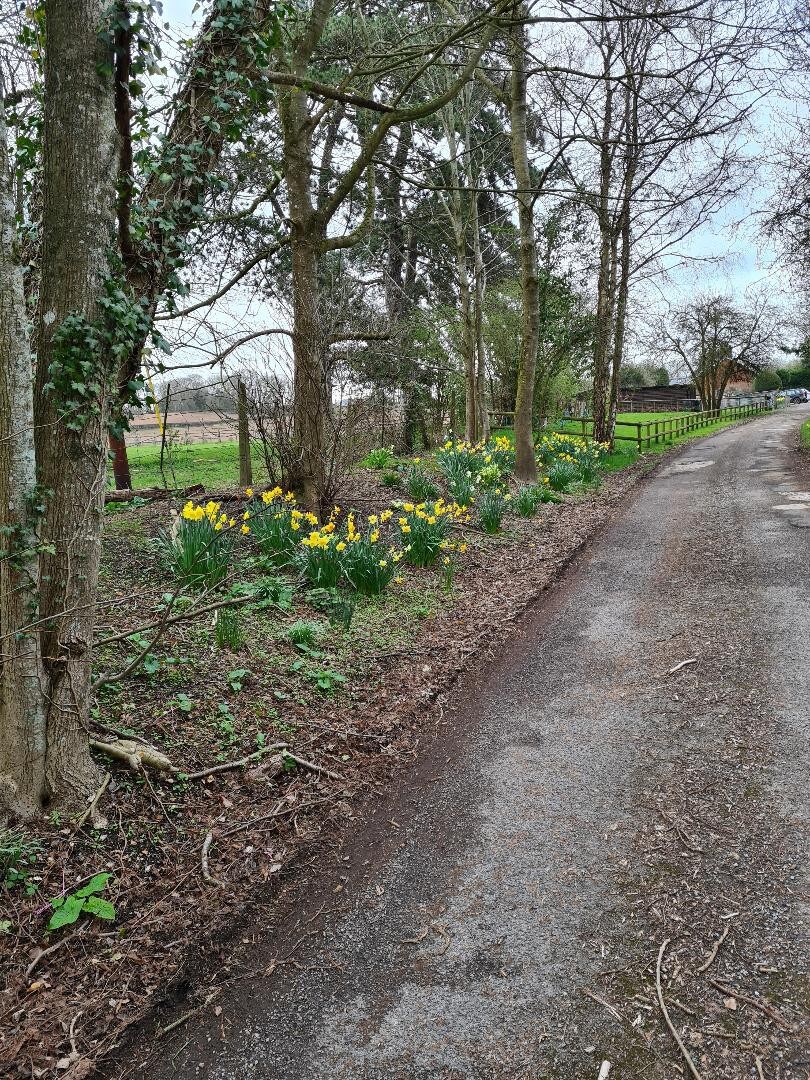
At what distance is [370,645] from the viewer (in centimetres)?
447

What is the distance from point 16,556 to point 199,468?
11213 millimetres

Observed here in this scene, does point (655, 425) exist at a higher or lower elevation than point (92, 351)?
higher

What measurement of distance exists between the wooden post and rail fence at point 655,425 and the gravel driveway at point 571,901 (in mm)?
12788

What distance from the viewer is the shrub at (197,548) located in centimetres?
452

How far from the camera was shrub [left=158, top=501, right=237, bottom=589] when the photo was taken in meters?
4.52

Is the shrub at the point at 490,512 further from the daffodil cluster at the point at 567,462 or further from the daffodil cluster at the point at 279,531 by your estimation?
the daffodil cluster at the point at 567,462

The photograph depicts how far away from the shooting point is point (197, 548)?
181 inches

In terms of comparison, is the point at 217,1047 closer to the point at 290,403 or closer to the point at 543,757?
the point at 543,757

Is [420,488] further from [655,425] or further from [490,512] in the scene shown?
[655,425]

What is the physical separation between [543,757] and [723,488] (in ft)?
29.7

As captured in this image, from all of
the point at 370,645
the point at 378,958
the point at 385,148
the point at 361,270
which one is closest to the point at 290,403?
the point at 370,645

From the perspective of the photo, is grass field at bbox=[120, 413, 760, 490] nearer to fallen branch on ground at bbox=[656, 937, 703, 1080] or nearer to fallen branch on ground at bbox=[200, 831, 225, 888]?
fallen branch on ground at bbox=[200, 831, 225, 888]

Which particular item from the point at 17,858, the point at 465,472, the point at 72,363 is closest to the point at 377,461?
the point at 465,472

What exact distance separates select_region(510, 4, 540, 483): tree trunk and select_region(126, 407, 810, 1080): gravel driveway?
6.65 m
